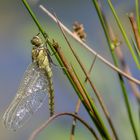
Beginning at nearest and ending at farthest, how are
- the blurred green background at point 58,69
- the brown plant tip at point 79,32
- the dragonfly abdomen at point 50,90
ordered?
the brown plant tip at point 79,32 → the dragonfly abdomen at point 50,90 → the blurred green background at point 58,69

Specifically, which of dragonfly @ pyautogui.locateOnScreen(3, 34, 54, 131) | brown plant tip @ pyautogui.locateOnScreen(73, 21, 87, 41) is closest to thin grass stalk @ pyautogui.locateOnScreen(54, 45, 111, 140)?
brown plant tip @ pyautogui.locateOnScreen(73, 21, 87, 41)

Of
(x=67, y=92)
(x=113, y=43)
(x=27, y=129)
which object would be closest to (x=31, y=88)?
(x=113, y=43)

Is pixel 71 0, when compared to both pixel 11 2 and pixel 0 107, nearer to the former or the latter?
pixel 11 2

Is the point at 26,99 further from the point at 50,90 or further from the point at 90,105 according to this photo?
the point at 90,105

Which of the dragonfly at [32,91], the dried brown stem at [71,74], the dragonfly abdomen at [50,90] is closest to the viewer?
the dried brown stem at [71,74]

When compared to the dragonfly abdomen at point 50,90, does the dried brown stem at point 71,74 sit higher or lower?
lower

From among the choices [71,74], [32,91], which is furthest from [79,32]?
[32,91]

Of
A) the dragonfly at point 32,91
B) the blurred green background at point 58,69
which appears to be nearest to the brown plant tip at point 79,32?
the blurred green background at point 58,69

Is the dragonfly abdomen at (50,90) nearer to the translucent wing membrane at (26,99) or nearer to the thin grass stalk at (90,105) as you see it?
the translucent wing membrane at (26,99)
